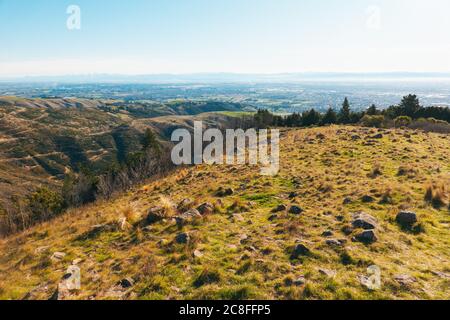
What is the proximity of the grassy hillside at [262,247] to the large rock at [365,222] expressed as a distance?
19 cm

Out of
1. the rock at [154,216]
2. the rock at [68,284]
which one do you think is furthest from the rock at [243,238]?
the rock at [68,284]

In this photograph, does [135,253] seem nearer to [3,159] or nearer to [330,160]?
[330,160]

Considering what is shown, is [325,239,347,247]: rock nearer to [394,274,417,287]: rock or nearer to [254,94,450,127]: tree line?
[394,274,417,287]: rock

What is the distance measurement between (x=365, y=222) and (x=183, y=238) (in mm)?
6533

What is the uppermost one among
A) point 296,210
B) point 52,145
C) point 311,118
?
point 311,118

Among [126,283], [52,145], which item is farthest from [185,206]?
[52,145]

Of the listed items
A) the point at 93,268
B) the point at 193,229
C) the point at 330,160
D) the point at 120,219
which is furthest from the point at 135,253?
the point at 330,160

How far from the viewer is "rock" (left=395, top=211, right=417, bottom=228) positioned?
391 inches

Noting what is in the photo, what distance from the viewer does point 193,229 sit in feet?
35.4

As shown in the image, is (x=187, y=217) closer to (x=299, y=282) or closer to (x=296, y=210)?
(x=296, y=210)

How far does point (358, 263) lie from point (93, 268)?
25.7ft

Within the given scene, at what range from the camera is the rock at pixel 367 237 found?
346 inches

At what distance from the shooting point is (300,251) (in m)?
8.32

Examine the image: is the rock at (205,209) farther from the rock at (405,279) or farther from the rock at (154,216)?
the rock at (405,279)
